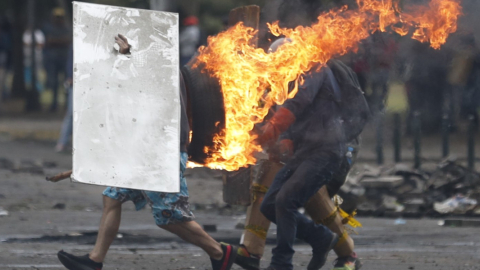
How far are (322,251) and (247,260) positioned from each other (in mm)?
567

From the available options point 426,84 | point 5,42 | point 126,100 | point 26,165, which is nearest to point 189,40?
point 26,165

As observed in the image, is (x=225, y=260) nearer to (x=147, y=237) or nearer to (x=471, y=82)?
(x=147, y=237)

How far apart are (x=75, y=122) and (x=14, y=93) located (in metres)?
19.6


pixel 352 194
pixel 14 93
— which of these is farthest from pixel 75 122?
pixel 14 93

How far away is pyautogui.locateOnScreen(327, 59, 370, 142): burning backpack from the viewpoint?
21.8ft

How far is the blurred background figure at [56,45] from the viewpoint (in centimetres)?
1952

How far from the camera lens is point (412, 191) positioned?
11312 millimetres

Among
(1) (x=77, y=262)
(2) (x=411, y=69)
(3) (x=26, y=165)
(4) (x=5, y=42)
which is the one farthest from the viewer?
(4) (x=5, y=42)

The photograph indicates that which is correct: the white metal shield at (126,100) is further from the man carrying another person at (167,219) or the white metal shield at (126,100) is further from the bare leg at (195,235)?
the bare leg at (195,235)

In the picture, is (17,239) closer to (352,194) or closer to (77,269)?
(77,269)

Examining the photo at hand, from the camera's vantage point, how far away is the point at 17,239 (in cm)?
841

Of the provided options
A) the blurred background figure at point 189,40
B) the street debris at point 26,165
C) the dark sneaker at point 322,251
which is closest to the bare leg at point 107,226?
the dark sneaker at point 322,251

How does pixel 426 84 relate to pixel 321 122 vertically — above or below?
above

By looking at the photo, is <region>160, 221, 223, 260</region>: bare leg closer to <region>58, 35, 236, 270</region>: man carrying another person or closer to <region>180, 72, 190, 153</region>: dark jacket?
<region>58, 35, 236, 270</region>: man carrying another person
